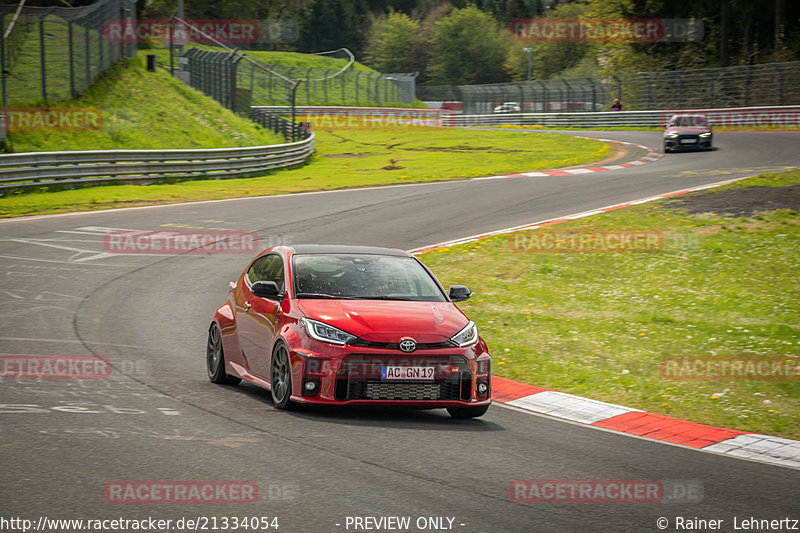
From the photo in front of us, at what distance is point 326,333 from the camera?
27.2ft

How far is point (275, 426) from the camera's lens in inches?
309

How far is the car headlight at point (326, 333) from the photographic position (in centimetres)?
822

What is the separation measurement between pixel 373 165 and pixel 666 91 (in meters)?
29.3

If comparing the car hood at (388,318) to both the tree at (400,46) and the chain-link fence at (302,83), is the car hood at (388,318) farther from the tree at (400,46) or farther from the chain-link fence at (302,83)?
the tree at (400,46)

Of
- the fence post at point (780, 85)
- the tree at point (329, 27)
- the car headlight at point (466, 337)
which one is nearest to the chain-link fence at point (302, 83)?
the fence post at point (780, 85)

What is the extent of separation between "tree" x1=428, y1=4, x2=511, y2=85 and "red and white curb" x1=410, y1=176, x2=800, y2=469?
12804 centimetres

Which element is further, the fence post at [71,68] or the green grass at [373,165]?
the fence post at [71,68]

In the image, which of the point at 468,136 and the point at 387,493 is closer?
the point at 387,493

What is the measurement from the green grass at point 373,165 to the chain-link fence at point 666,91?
1101 centimetres

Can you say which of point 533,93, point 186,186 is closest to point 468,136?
point 533,93

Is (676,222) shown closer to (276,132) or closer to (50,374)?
(50,374)

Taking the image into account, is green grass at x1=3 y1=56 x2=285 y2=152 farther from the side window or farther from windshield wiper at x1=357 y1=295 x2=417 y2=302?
windshield wiper at x1=357 y1=295 x2=417 y2=302

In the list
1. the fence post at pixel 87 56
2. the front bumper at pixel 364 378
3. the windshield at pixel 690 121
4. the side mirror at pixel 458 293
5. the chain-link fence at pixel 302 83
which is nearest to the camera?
the front bumper at pixel 364 378

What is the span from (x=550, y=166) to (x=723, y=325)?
25734mm
